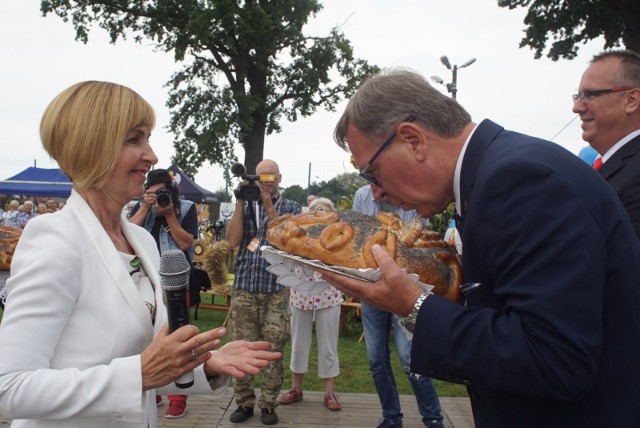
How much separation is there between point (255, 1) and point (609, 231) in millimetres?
Answer: 32057

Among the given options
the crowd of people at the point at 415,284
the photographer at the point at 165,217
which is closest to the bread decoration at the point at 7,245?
the photographer at the point at 165,217

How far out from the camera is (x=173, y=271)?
1.96m

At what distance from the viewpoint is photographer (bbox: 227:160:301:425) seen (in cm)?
575

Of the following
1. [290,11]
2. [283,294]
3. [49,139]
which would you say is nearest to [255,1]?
[290,11]

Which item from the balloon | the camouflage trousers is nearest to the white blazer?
the camouflage trousers

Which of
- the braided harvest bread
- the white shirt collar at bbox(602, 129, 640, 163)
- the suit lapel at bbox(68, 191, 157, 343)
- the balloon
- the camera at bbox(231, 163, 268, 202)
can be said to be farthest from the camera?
the camera at bbox(231, 163, 268, 202)

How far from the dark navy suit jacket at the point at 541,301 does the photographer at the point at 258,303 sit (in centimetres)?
421

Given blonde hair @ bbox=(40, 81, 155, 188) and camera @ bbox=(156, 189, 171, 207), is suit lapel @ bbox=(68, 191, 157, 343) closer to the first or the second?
blonde hair @ bbox=(40, 81, 155, 188)

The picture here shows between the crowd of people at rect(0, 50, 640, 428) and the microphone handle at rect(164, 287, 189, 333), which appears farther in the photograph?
the microphone handle at rect(164, 287, 189, 333)

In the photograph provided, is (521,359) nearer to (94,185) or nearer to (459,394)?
(94,185)

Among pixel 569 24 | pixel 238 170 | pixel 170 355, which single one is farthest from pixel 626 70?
pixel 569 24

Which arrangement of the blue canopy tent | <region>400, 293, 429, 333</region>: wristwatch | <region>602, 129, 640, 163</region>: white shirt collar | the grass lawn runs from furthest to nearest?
the blue canopy tent < the grass lawn < <region>602, 129, 640, 163</region>: white shirt collar < <region>400, 293, 429, 333</region>: wristwatch

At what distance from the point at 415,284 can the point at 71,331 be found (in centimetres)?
117

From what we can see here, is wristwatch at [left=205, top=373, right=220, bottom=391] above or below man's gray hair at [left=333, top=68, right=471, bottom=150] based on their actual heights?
below
